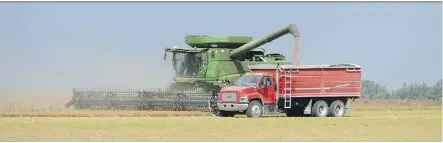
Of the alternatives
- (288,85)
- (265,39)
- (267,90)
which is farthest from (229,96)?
(265,39)

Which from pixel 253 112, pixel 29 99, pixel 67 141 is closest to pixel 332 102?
pixel 253 112

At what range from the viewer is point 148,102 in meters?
50.5

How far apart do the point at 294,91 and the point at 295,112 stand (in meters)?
1.91

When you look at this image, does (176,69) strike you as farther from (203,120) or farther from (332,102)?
(203,120)

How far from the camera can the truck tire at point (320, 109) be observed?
44281 mm

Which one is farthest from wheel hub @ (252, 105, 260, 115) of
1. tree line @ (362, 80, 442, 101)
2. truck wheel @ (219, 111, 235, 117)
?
tree line @ (362, 80, 442, 101)

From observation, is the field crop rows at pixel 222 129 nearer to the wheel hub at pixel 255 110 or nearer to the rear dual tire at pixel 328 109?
the wheel hub at pixel 255 110

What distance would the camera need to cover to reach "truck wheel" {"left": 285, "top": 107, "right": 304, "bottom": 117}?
45312mm

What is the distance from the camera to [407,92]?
5098 inches

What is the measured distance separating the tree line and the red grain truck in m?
66.3

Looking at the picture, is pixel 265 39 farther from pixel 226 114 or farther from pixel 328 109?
pixel 226 114

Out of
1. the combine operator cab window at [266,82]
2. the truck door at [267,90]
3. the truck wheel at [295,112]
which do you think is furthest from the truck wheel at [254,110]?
the truck wheel at [295,112]

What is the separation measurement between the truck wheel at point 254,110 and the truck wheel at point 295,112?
9.49 feet

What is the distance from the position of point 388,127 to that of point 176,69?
2085 cm
